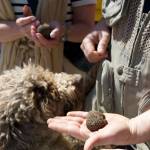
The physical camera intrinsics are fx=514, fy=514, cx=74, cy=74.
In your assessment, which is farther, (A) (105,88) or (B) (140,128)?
(A) (105,88)

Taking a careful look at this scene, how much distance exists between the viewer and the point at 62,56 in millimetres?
3068

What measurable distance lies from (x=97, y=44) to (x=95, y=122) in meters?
0.60

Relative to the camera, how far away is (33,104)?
8.51 ft

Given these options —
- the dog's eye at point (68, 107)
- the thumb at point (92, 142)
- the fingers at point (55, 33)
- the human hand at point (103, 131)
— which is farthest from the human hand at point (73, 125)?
the fingers at point (55, 33)

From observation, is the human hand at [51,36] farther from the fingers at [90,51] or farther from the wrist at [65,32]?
the fingers at [90,51]

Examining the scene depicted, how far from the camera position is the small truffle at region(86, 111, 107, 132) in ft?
6.82

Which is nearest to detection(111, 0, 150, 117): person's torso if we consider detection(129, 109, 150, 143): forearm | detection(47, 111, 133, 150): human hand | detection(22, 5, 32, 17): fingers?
detection(47, 111, 133, 150): human hand

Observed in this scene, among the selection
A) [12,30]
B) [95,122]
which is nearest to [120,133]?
[95,122]

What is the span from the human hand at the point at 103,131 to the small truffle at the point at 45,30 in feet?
2.34

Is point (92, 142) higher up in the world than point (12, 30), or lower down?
lower down

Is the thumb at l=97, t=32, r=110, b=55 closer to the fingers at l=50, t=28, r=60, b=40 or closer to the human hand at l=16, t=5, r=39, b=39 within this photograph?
the fingers at l=50, t=28, r=60, b=40

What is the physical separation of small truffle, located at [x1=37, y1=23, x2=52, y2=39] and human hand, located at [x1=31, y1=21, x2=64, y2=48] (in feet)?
0.06

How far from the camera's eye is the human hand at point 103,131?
1.88 m

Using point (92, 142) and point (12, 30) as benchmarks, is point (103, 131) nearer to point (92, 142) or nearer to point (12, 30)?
point (92, 142)
